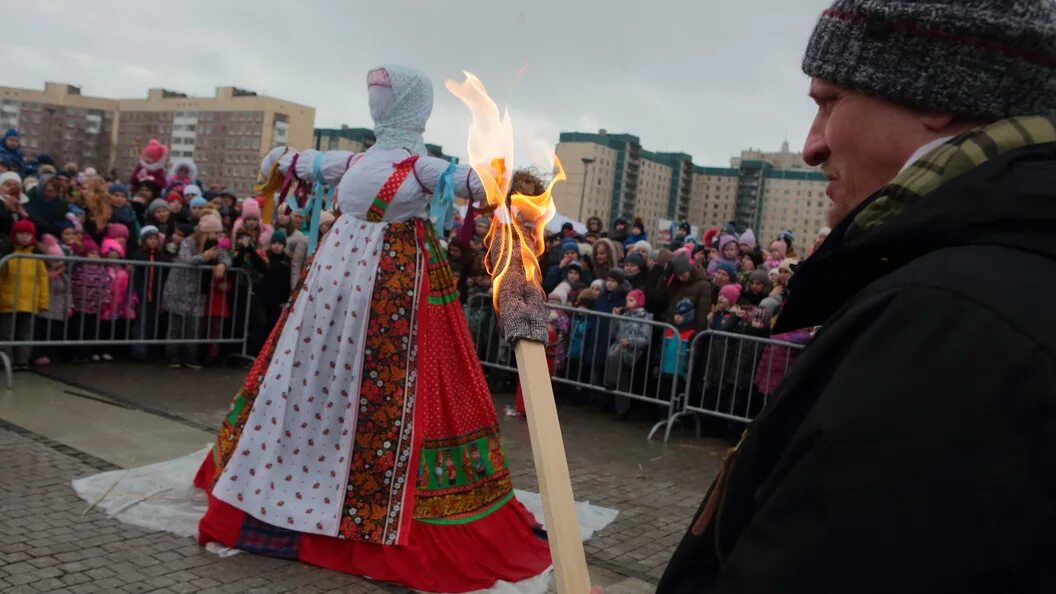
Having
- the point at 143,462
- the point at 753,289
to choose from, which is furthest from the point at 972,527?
the point at 753,289

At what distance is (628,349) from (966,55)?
24.8ft

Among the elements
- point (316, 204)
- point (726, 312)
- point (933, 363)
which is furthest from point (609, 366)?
point (933, 363)

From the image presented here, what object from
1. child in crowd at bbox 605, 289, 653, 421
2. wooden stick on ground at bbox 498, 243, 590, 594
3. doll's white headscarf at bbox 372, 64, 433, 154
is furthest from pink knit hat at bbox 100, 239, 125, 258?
wooden stick on ground at bbox 498, 243, 590, 594

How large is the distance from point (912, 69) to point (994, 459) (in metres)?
0.47

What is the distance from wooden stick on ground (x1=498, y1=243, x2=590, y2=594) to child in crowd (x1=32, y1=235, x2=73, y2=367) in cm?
739

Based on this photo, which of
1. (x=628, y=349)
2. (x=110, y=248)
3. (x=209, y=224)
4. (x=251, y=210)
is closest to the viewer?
(x=628, y=349)

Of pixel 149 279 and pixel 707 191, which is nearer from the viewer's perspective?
pixel 149 279

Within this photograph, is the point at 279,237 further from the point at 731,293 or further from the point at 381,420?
the point at 381,420

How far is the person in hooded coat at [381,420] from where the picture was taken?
429 centimetres

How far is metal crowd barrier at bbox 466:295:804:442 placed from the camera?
7.73 m

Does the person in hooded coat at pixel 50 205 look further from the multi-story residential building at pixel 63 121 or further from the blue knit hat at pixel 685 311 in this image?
the multi-story residential building at pixel 63 121

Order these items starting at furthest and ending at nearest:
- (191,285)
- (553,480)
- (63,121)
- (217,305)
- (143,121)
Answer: (143,121), (63,121), (217,305), (191,285), (553,480)

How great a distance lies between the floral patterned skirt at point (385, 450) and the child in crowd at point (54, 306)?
435cm

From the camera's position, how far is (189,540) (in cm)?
446
